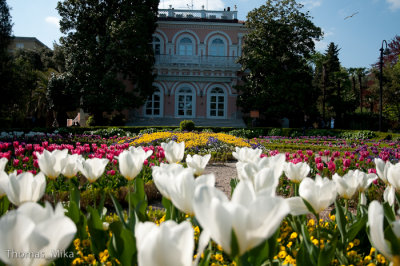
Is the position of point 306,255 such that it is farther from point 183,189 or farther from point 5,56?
point 5,56

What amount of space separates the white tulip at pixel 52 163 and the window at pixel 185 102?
77.8ft

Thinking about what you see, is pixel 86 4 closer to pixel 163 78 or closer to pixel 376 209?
pixel 163 78


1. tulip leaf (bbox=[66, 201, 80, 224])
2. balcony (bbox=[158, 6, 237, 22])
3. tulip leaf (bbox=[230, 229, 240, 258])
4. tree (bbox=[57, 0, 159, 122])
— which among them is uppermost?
balcony (bbox=[158, 6, 237, 22])

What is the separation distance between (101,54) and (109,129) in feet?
19.0

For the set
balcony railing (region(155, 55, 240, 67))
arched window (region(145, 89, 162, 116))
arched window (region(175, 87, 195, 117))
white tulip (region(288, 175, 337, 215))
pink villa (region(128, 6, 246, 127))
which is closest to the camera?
white tulip (region(288, 175, 337, 215))

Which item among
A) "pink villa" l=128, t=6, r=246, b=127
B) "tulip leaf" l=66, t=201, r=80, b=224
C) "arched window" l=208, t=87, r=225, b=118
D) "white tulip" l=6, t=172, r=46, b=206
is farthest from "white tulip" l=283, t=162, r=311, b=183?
"arched window" l=208, t=87, r=225, b=118

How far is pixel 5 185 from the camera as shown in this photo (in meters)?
1.35

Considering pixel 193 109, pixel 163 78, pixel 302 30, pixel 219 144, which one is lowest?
pixel 219 144

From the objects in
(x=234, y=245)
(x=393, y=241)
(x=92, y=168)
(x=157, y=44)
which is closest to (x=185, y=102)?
(x=157, y=44)

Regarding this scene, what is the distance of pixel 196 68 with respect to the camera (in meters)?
24.6

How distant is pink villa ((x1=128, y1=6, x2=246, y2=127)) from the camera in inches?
974

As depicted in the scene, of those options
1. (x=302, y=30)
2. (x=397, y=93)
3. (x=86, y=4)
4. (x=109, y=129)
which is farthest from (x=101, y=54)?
(x=397, y=93)

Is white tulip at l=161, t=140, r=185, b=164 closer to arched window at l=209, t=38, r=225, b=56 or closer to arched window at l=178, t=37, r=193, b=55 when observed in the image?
arched window at l=209, t=38, r=225, b=56

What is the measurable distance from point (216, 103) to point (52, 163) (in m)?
24.0
